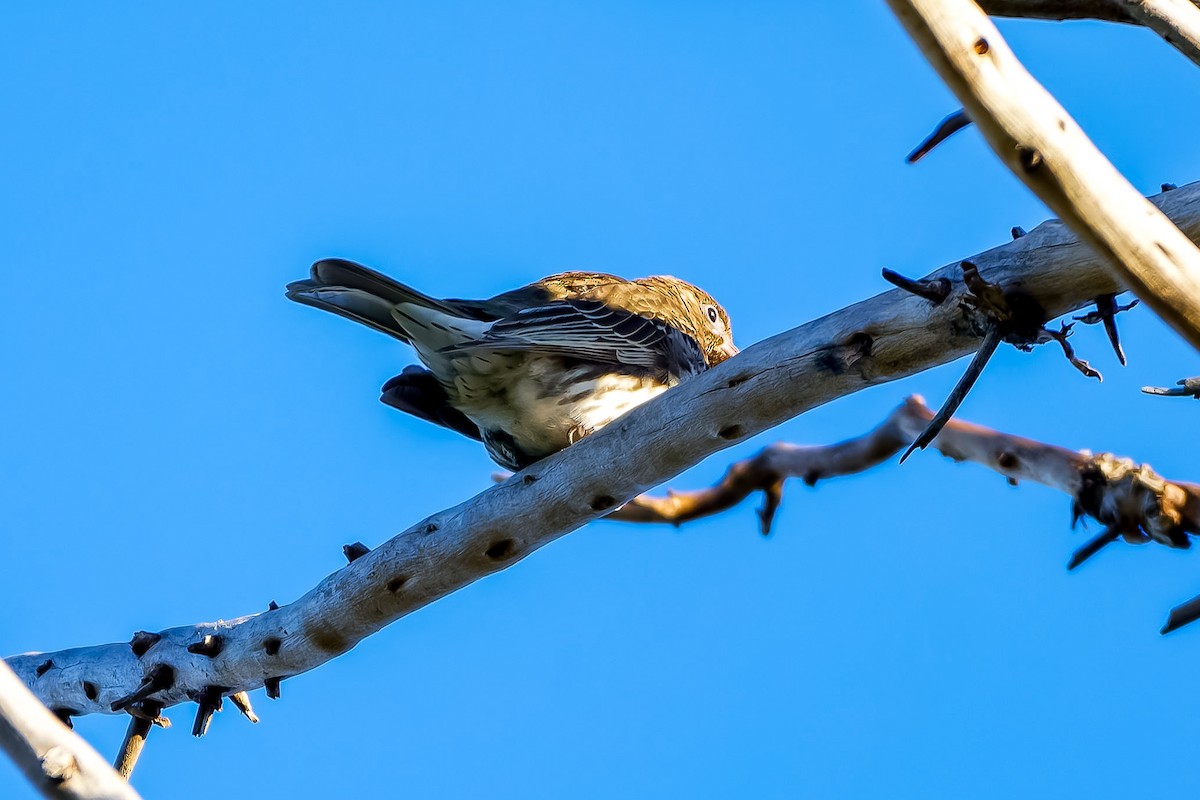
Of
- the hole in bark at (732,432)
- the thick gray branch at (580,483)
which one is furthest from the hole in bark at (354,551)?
the hole in bark at (732,432)

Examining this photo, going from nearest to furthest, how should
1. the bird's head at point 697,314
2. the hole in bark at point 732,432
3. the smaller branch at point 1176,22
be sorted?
the smaller branch at point 1176,22
the hole in bark at point 732,432
the bird's head at point 697,314

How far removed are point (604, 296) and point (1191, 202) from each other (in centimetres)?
317

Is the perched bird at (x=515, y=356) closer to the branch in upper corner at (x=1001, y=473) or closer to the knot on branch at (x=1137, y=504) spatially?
the branch in upper corner at (x=1001, y=473)

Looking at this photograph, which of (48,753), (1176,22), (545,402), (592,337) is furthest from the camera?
(592,337)

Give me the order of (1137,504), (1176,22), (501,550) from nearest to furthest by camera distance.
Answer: (1176,22), (1137,504), (501,550)

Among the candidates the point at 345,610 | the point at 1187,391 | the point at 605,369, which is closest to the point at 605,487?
the point at 345,610

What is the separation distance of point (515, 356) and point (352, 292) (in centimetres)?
73

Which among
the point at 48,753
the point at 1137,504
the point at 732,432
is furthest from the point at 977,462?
the point at 48,753

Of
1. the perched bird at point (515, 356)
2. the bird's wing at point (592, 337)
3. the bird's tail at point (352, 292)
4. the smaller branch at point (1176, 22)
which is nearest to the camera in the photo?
the smaller branch at point (1176, 22)

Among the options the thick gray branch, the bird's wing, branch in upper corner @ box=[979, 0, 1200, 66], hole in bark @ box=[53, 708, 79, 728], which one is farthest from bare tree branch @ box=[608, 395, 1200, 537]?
hole in bark @ box=[53, 708, 79, 728]

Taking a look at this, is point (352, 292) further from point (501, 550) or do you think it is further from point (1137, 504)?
point (1137, 504)

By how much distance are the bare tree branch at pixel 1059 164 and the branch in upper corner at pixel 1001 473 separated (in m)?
Answer: 0.76

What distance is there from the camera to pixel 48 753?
2.06 meters

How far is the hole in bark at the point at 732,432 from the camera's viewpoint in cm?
346
